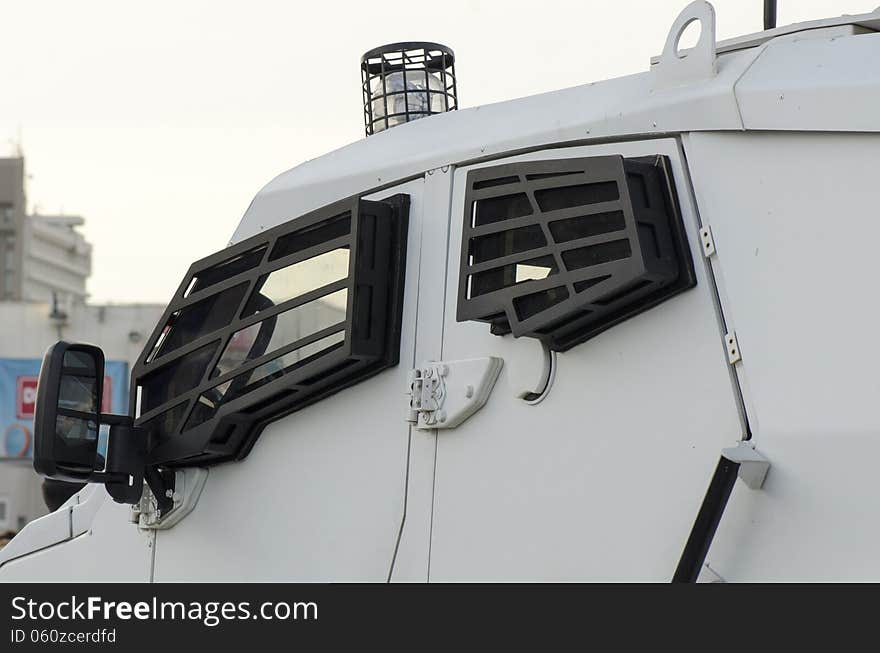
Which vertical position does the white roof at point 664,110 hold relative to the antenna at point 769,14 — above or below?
below

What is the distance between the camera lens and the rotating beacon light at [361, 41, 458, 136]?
4.08 m

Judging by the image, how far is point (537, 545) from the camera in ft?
9.12

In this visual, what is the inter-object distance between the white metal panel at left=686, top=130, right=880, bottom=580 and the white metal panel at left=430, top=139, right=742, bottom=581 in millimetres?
74

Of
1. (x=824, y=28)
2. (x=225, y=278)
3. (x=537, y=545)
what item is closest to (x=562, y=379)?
(x=537, y=545)

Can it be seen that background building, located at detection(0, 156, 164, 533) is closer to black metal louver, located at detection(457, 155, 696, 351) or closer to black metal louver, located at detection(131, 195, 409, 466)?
black metal louver, located at detection(131, 195, 409, 466)

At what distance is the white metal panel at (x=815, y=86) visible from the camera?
7.99ft

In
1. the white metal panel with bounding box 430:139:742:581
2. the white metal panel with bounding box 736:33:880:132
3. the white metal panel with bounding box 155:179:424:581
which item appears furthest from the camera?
the white metal panel with bounding box 155:179:424:581

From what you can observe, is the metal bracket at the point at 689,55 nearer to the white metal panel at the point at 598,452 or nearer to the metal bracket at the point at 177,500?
the white metal panel at the point at 598,452

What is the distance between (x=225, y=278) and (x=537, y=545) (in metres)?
1.21

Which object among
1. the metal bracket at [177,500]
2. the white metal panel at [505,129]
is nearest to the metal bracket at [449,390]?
the white metal panel at [505,129]

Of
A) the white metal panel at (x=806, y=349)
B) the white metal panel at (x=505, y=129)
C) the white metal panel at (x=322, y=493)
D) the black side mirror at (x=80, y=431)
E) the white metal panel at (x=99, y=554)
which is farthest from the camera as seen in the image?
the white metal panel at (x=99, y=554)

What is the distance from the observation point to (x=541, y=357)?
2863mm

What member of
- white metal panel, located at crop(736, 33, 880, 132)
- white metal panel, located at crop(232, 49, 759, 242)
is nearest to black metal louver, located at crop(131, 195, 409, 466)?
white metal panel, located at crop(232, 49, 759, 242)

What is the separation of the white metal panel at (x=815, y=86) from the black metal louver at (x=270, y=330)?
3.12 feet
